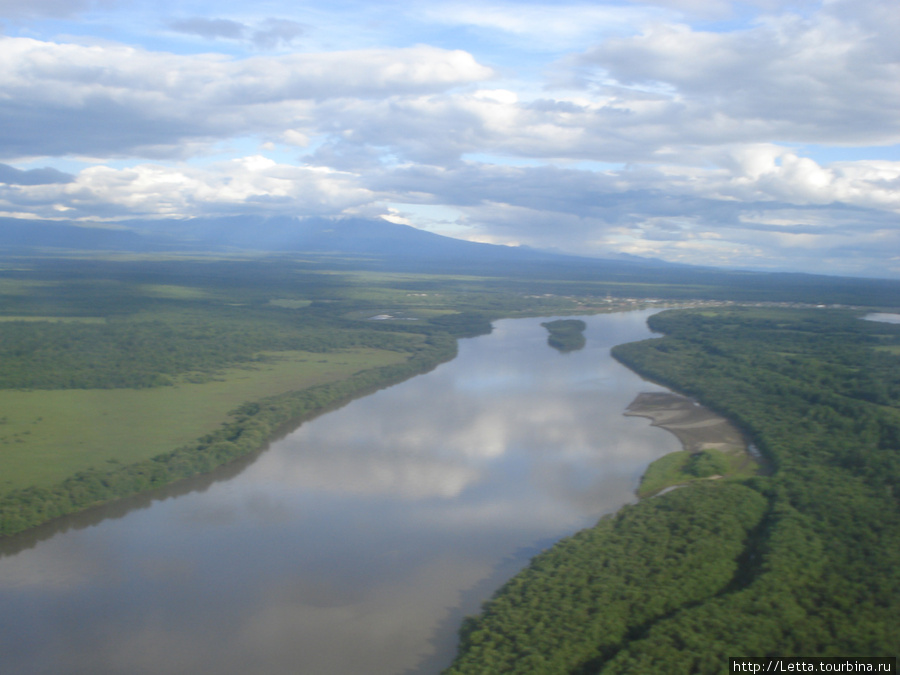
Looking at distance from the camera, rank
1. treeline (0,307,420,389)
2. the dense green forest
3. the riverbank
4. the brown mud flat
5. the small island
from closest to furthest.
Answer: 1. the dense green forest
2. the riverbank
3. the brown mud flat
4. treeline (0,307,420,389)
5. the small island

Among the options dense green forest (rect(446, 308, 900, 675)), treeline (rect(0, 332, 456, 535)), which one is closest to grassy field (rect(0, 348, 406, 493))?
treeline (rect(0, 332, 456, 535))

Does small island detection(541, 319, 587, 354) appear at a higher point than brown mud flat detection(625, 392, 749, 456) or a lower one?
higher

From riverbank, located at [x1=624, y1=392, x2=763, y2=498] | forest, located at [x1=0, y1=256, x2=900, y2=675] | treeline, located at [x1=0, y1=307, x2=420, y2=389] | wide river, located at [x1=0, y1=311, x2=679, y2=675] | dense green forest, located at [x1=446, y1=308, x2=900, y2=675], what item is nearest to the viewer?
dense green forest, located at [x1=446, y1=308, x2=900, y2=675]

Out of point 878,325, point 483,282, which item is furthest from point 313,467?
point 483,282

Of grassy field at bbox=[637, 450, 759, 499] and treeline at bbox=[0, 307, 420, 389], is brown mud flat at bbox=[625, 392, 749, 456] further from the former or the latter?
treeline at bbox=[0, 307, 420, 389]

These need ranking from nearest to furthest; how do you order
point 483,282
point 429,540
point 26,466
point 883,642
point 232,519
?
point 883,642 < point 429,540 < point 232,519 < point 26,466 < point 483,282

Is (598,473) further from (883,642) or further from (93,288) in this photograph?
(93,288)

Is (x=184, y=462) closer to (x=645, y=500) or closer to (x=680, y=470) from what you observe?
(x=645, y=500)

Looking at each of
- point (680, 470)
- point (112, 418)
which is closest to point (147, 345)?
point (112, 418)
